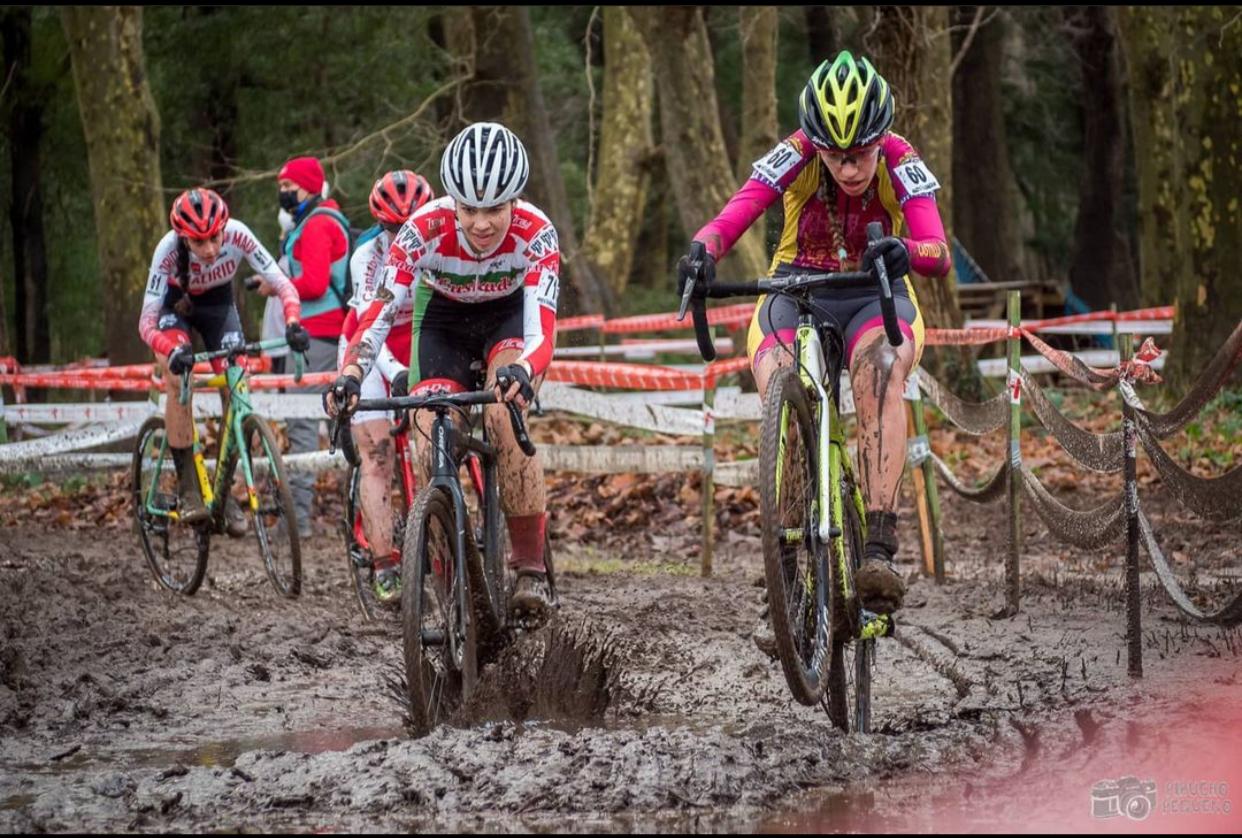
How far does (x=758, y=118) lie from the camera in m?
24.0

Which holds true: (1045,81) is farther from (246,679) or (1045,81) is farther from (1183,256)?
(246,679)

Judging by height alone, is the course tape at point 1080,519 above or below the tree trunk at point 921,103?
below

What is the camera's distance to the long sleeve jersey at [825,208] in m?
7.07

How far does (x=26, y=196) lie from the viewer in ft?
96.9

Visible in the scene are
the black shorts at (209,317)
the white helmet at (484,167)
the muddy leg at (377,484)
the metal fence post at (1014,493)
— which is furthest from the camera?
the black shorts at (209,317)

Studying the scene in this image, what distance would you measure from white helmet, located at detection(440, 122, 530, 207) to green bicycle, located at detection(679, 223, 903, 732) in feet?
4.00

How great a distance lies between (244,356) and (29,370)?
12.6 m

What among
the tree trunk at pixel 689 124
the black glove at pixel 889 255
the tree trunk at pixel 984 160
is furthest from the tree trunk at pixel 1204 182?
the tree trunk at pixel 984 160

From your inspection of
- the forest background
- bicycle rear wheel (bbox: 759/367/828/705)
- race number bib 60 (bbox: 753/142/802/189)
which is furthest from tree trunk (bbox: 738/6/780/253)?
bicycle rear wheel (bbox: 759/367/828/705)

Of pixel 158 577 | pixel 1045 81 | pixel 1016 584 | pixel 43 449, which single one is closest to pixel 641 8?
pixel 43 449

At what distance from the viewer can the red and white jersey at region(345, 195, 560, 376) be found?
25.7 feet

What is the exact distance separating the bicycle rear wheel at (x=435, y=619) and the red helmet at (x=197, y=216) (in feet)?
15.3

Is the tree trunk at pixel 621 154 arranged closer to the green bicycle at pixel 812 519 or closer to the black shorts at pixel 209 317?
the black shorts at pixel 209 317

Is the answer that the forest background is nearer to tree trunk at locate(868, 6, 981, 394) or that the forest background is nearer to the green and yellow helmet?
tree trunk at locate(868, 6, 981, 394)
